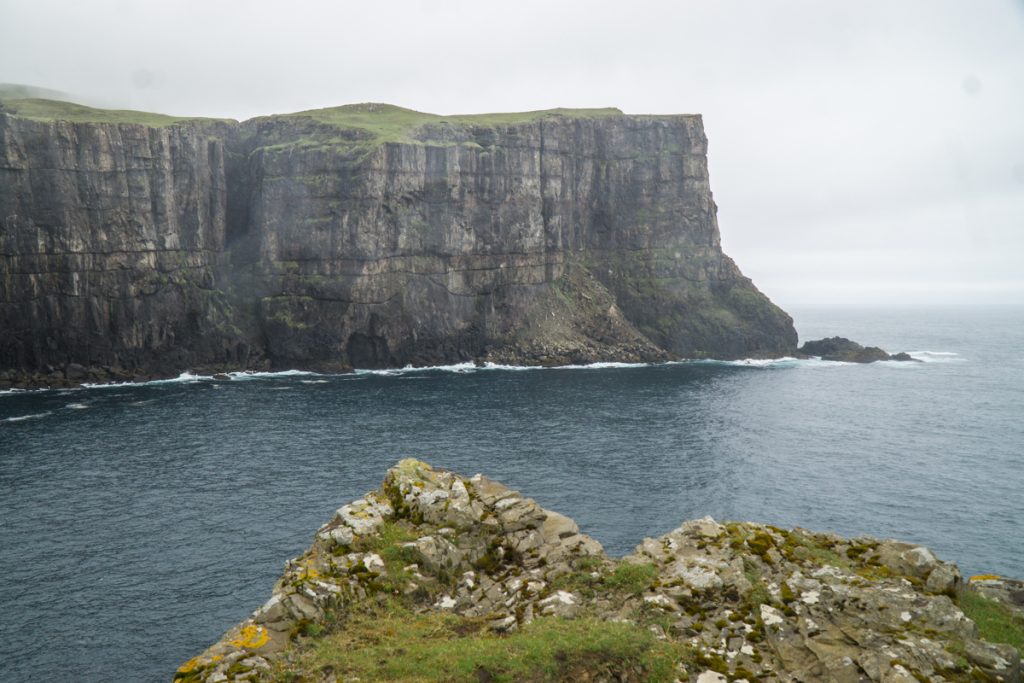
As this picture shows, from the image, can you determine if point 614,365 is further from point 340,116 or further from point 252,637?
point 252,637

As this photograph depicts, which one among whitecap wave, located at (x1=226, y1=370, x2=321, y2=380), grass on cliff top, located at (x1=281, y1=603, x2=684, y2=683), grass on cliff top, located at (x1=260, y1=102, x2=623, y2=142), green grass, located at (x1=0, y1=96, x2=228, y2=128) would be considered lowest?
grass on cliff top, located at (x1=281, y1=603, x2=684, y2=683)

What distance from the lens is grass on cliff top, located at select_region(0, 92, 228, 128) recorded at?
4267 inches

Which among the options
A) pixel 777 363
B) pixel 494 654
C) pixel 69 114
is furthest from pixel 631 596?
pixel 69 114

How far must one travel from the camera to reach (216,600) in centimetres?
3653

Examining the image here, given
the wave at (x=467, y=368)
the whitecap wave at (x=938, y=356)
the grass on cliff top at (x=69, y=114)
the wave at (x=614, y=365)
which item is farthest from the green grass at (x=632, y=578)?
the whitecap wave at (x=938, y=356)

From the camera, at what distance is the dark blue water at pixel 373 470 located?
121 ft

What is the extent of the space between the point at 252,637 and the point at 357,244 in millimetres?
112222

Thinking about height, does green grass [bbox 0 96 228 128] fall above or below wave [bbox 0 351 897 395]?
above

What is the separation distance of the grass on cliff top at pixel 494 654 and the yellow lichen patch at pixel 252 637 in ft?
3.73

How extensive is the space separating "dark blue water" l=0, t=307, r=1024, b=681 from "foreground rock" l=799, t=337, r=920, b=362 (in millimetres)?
29105

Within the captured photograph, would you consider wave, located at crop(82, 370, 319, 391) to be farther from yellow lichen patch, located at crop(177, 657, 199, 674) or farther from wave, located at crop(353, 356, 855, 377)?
yellow lichen patch, located at crop(177, 657, 199, 674)

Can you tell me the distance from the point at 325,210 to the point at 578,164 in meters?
58.4

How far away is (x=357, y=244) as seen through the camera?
12369 cm

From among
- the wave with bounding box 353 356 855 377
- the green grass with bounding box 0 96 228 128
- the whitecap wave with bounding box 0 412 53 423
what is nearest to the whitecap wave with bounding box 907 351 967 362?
the wave with bounding box 353 356 855 377
